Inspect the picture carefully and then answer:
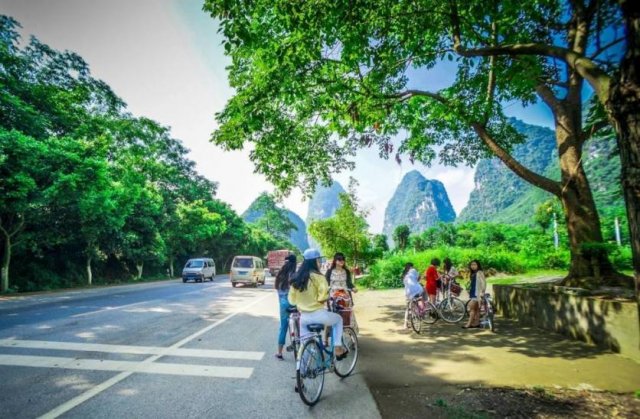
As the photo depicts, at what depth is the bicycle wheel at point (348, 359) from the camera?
5410mm

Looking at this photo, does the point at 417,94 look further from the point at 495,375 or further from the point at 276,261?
the point at 276,261

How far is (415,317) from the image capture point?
8.80 metres

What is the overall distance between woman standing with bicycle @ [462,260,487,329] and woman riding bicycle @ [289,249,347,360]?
18.3ft

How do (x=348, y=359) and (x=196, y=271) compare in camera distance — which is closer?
(x=348, y=359)

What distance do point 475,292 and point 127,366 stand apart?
26.5ft

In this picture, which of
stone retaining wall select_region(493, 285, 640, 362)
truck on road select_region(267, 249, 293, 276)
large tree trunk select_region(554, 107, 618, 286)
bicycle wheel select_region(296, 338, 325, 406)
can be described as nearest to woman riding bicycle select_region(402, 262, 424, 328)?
stone retaining wall select_region(493, 285, 640, 362)

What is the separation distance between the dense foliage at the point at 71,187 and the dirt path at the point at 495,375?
17.6 m

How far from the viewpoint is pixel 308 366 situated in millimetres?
4441

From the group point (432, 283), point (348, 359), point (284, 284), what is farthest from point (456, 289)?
point (284, 284)

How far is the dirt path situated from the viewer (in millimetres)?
4188

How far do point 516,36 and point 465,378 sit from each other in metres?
6.77

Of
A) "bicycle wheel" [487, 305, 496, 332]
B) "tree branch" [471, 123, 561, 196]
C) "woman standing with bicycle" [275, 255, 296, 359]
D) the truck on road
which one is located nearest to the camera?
Answer: "woman standing with bicycle" [275, 255, 296, 359]

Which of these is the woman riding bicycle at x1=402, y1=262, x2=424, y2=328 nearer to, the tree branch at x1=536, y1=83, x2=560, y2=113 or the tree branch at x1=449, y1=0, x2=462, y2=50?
the tree branch at x1=449, y1=0, x2=462, y2=50

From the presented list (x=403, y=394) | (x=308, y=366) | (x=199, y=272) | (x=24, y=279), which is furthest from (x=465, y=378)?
(x=199, y=272)
